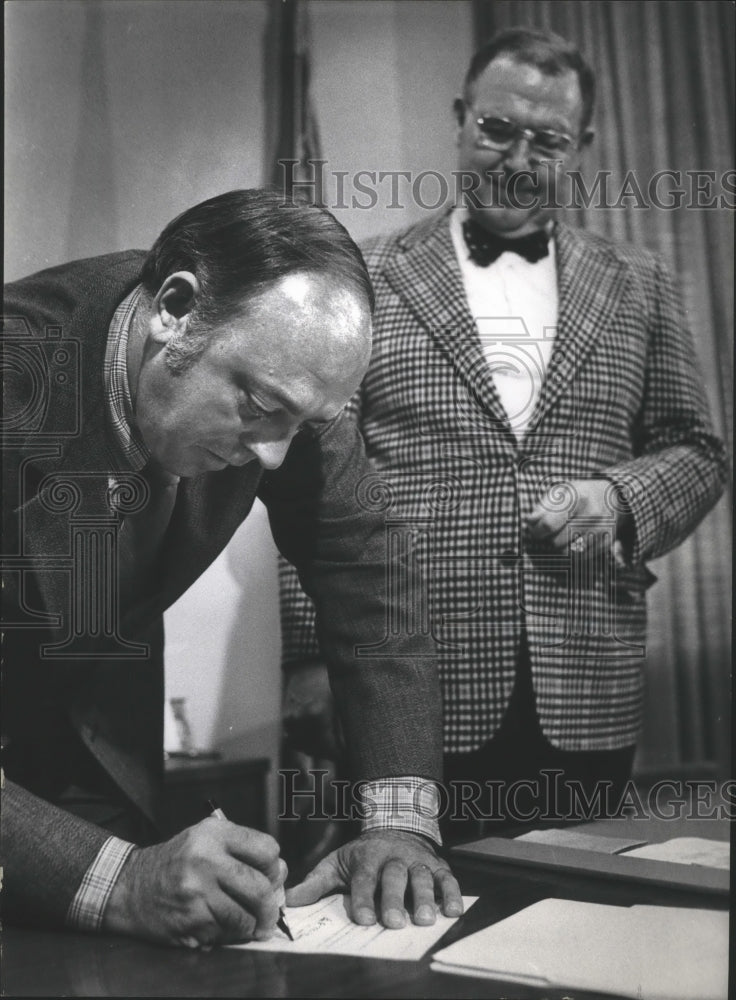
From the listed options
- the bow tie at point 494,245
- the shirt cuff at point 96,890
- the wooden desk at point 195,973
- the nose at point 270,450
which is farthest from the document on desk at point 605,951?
the bow tie at point 494,245

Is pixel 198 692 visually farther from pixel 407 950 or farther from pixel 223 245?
pixel 223 245

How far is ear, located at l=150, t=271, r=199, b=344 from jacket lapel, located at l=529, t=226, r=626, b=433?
55cm

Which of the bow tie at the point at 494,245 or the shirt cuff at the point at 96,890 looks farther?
the bow tie at the point at 494,245

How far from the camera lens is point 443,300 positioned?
61.9 inches

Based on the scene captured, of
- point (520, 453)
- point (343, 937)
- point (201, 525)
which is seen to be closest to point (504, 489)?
point (520, 453)

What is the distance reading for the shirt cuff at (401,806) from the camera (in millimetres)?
1415

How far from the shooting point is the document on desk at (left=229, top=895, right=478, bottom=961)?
114cm

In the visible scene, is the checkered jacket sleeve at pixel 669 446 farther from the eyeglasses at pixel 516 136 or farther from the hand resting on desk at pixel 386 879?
the hand resting on desk at pixel 386 879

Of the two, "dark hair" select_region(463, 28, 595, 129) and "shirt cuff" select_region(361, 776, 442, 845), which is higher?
"dark hair" select_region(463, 28, 595, 129)

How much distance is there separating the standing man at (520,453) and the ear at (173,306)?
0.93 feet

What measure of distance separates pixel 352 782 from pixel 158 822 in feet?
0.89

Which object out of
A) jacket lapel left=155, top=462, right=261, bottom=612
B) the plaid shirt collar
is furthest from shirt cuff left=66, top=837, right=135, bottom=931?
the plaid shirt collar

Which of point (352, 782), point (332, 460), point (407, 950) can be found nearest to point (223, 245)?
point (332, 460)

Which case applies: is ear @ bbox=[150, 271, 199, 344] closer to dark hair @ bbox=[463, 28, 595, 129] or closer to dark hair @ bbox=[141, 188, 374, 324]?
dark hair @ bbox=[141, 188, 374, 324]
